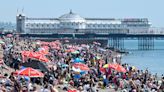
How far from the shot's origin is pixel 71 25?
166m

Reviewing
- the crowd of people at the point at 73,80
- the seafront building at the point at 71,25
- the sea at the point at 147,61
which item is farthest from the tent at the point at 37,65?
the seafront building at the point at 71,25

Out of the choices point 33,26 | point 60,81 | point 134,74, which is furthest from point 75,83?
point 33,26

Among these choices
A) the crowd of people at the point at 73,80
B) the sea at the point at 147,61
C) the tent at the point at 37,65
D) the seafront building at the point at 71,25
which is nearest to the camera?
the crowd of people at the point at 73,80

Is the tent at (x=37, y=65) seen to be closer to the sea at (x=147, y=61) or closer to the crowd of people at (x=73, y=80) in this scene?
the crowd of people at (x=73, y=80)

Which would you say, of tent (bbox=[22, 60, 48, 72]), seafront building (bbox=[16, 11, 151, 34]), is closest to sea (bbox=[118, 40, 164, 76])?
tent (bbox=[22, 60, 48, 72])

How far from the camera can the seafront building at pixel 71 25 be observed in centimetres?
16225

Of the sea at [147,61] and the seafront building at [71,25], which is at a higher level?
the sea at [147,61]

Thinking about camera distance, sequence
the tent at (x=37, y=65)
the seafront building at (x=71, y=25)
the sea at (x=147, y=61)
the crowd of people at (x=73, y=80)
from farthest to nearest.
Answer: the seafront building at (x=71, y=25) < the sea at (x=147, y=61) < the tent at (x=37, y=65) < the crowd of people at (x=73, y=80)

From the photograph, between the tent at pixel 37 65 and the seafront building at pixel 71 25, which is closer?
the tent at pixel 37 65

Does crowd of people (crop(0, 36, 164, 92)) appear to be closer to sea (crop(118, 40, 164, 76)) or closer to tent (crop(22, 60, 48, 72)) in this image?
tent (crop(22, 60, 48, 72))

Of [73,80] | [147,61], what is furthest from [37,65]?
[147,61]

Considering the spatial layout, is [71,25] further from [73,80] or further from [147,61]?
[73,80]

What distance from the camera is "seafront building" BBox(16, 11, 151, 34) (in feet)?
532

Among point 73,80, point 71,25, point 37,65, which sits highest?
point 37,65
